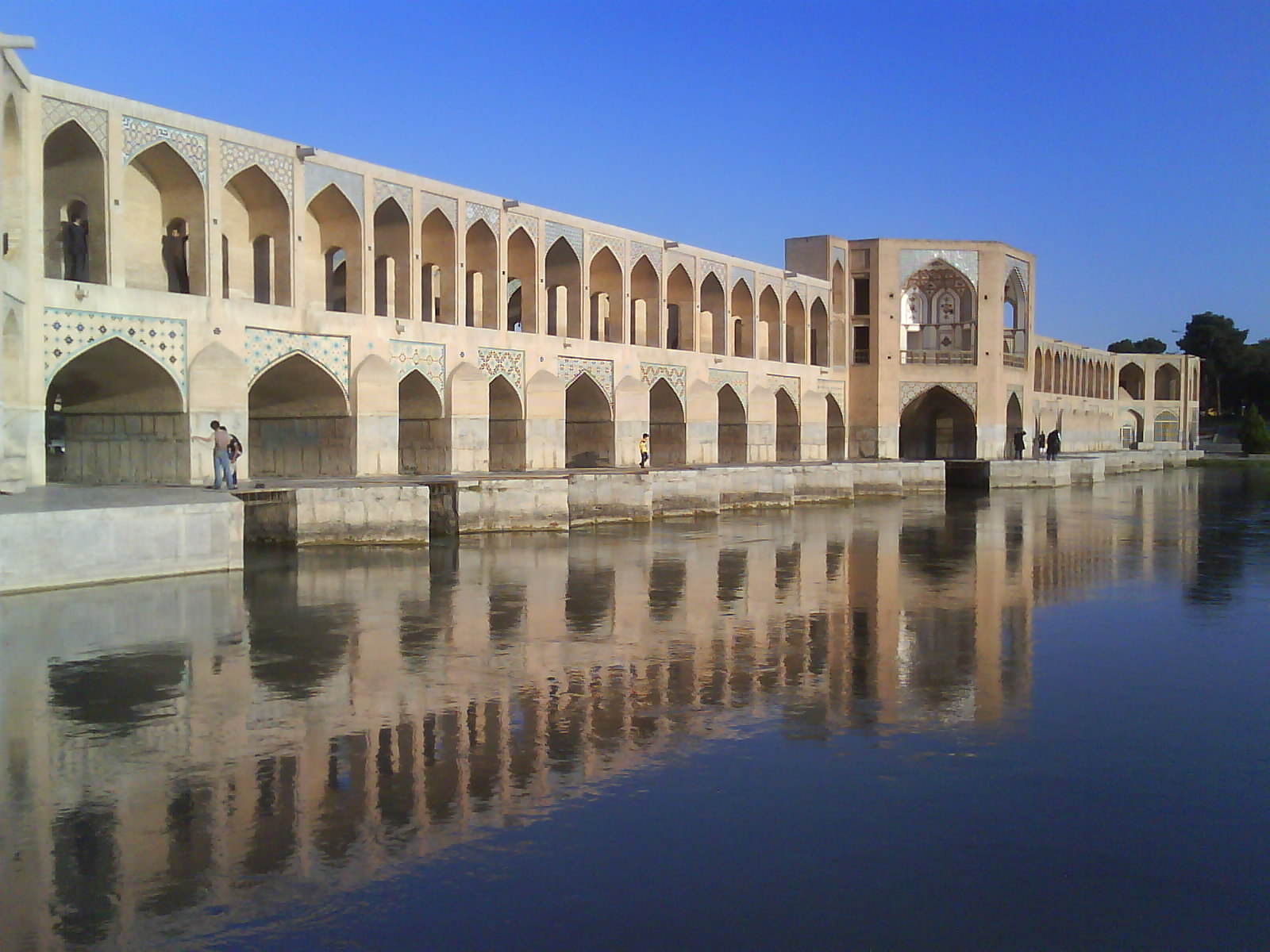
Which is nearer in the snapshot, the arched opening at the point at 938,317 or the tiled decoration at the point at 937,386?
the tiled decoration at the point at 937,386

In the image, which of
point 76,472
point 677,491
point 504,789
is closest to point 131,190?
point 76,472

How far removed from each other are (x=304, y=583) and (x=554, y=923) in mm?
7402

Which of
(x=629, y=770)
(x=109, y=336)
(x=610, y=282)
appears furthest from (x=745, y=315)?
(x=629, y=770)

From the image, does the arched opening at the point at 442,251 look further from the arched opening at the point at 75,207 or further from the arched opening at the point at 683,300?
the arched opening at the point at 683,300

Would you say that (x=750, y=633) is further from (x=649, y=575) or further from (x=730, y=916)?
(x=730, y=916)

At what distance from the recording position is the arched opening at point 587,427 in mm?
22125

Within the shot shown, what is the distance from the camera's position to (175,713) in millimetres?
5547

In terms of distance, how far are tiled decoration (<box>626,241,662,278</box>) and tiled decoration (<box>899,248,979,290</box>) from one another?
9.70 m

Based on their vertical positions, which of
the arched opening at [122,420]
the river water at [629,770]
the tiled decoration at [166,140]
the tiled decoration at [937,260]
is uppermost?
the tiled decoration at [937,260]

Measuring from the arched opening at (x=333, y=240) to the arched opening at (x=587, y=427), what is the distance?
5.81 metres

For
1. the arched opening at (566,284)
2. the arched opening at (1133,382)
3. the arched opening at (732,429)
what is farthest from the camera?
the arched opening at (1133,382)

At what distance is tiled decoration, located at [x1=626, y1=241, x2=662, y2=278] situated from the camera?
22.7 m

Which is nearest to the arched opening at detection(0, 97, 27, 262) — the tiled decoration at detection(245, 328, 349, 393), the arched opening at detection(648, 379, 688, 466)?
the tiled decoration at detection(245, 328, 349, 393)

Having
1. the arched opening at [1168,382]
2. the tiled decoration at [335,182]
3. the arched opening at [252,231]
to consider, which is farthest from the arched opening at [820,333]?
the arched opening at [1168,382]
